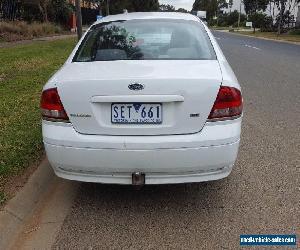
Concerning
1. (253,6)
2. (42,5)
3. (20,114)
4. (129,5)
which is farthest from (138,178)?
(253,6)

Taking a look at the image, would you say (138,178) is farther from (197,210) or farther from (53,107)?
(53,107)

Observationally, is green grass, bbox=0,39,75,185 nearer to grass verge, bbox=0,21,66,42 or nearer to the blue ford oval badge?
the blue ford oval badge

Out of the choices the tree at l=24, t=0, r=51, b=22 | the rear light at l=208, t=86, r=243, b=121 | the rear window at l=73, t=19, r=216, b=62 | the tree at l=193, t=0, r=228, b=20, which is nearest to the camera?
the rear light at l=208, t=86, r=243, b=121

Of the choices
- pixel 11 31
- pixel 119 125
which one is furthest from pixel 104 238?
pixel 11 31

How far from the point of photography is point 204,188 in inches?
172

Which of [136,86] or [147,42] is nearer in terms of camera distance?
[136,86]

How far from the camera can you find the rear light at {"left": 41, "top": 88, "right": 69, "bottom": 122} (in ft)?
11.8

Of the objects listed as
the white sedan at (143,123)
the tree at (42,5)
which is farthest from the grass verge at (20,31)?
the white sedan at (143,123)

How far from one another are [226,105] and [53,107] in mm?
1343

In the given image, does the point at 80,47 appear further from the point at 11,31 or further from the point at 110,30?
the point at 11,31

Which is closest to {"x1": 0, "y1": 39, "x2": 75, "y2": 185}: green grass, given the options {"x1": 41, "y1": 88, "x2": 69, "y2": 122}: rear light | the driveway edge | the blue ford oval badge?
the driveway edge

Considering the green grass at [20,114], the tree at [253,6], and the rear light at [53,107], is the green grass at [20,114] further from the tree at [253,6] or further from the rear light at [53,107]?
the tree at [253,6]

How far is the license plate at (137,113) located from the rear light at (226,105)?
42 centimetres

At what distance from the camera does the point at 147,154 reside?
3.43 m
